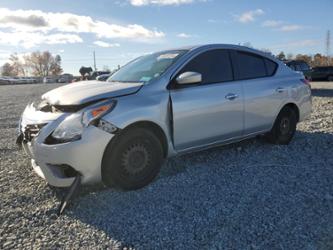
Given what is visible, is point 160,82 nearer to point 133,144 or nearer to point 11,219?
point 133,144

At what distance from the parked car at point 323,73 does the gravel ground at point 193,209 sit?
27.8 meters

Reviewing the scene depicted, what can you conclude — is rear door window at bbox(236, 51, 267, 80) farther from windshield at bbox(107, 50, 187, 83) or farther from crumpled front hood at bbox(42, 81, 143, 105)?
crumpled front hood at bbox(42, 81, 143, 105)

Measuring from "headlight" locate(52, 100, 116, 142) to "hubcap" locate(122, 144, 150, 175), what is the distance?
0.54 meters

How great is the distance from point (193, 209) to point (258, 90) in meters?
2.48

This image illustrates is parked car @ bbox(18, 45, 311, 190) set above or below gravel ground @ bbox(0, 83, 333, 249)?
above

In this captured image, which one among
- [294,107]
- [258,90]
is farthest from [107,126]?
[294,107]

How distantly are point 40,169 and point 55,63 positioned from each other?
5260 inches

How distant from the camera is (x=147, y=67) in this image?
499 cm

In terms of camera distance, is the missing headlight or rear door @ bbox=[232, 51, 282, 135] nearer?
the missing headlight

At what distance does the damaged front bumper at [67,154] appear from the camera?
362 cm

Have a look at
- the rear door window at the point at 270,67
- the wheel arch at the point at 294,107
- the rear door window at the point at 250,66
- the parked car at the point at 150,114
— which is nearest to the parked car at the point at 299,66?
the wheel arch at the point at 294,107

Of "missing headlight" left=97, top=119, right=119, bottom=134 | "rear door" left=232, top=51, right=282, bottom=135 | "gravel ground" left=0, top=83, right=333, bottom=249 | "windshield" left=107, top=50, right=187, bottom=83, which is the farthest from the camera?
"rear door" left=232, top=51, right=282, bottom=135

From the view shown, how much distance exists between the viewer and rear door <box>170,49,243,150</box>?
174 inches

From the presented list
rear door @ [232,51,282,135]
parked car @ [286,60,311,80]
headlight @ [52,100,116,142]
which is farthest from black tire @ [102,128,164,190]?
parked car @ [286,60,311,80]
